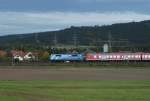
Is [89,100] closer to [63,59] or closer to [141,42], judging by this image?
[63,59]

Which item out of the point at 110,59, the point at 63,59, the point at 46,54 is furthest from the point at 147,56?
the point at 46,54

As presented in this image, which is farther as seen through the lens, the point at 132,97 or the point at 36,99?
the point at 132,97

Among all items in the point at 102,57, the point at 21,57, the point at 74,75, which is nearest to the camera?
the point at 74,75

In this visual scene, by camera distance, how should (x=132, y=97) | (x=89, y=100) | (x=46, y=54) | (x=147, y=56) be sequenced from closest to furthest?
(x=89, y=100)
(x=132, y=97)
(x=147, y=56)
(x=46, y=54)

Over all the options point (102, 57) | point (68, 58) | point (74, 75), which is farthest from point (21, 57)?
point (74, 75)

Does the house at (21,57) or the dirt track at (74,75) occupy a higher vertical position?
the house at (21,57)

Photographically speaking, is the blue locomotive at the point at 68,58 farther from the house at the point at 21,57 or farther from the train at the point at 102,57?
the house at the point at 21,57

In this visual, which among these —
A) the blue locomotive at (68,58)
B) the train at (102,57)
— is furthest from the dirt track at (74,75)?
the blue locomotive at (68,58)

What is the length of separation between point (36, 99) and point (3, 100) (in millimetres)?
1498

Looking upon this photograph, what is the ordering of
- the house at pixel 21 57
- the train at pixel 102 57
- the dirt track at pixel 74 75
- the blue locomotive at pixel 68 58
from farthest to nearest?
the house at pixel 21 57 → the blue locomotive at pixel 68 58 → the train at pixel 102 57 → the dirt track at pixel 74 75

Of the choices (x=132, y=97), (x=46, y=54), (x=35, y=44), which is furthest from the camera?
(x=35, y=44)

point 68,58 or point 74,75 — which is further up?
point 68,58

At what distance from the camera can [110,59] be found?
388 feet

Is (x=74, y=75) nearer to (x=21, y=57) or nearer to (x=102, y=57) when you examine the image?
(x=102, y=57)
